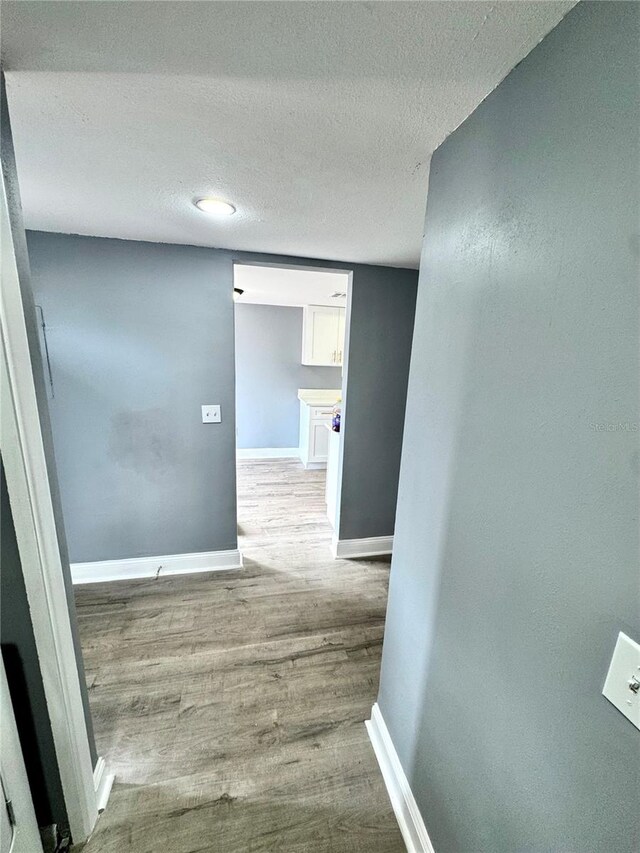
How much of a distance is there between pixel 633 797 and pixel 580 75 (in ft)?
3.69

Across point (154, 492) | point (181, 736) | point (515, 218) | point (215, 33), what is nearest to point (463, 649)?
point (515, 218)

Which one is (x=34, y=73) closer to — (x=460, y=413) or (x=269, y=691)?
(x=460, y=413)

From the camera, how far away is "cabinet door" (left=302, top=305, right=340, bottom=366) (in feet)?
14.3

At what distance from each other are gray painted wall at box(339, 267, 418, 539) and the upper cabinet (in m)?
2.07

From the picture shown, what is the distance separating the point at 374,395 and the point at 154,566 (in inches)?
79.4

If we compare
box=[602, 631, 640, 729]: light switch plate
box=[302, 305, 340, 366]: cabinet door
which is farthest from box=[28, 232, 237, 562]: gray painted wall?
box=[302, 305, 340, 366]: cabinet door

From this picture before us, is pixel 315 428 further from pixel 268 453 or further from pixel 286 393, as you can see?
pixel 268 453

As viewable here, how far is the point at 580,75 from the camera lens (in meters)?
0.53

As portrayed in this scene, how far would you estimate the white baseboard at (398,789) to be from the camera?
1024mm

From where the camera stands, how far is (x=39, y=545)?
32.8 inches

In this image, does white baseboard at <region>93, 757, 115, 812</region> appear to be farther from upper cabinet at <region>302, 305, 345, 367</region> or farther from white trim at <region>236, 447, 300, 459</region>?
upper cabinet at <region>302, 305, 345, 367</region>

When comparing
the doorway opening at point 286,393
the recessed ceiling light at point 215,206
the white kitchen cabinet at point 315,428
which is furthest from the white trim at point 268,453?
the recessed ceiling light at point 215,206

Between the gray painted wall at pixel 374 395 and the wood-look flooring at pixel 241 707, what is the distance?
0.49 meters

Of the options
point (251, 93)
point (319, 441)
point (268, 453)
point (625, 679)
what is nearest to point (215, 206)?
point (251, 93)
